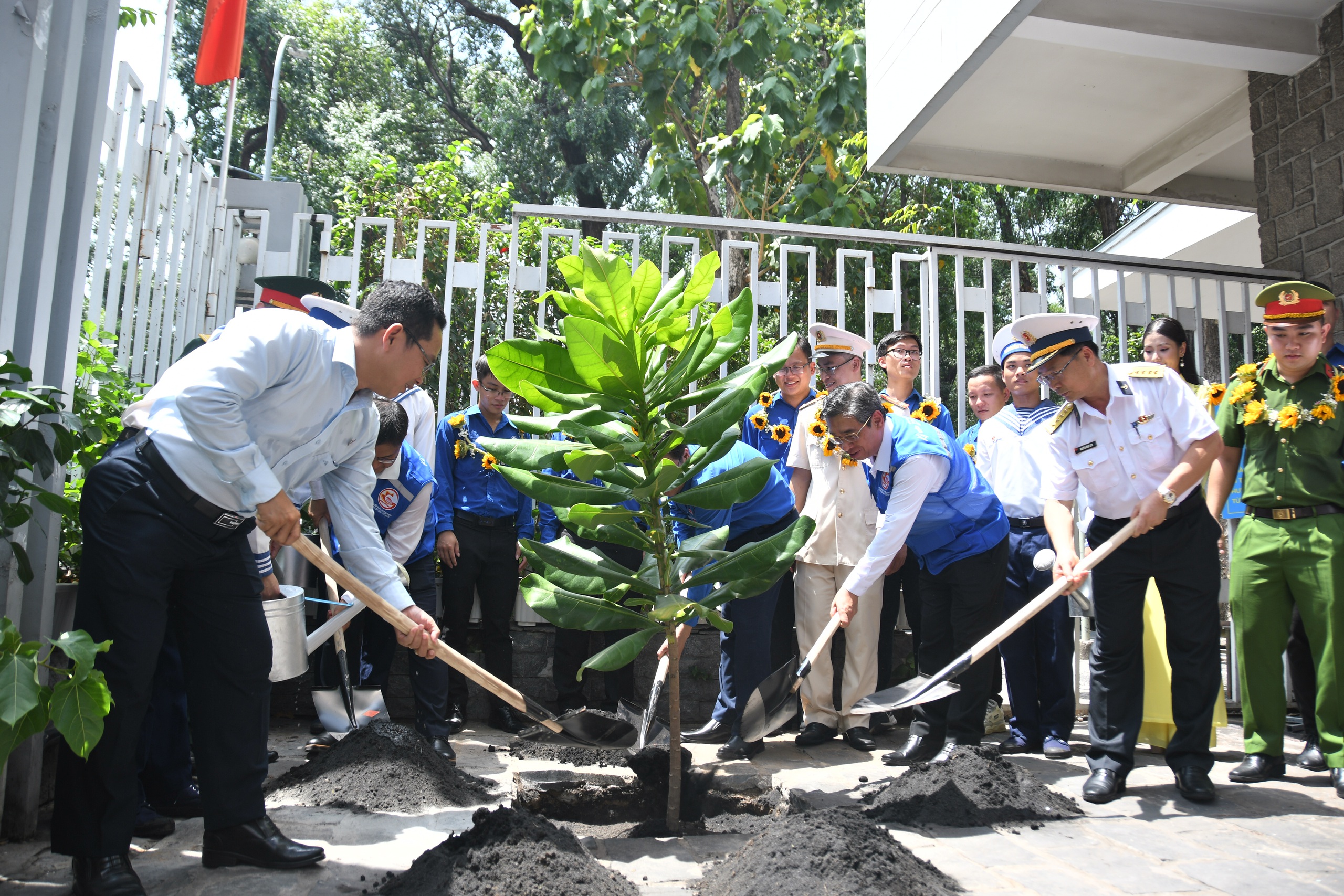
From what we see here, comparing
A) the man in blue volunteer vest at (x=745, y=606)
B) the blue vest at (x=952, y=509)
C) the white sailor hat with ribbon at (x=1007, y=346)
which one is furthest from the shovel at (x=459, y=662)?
the white sailor hat with ribbon at (x=1007, y=346)

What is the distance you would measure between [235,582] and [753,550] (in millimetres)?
1565

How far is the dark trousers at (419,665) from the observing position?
4348 mm

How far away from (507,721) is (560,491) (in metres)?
2.50

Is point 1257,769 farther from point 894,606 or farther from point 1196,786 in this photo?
point 894,606

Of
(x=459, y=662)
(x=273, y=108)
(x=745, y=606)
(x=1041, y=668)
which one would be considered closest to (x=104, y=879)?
(x=459, y=662)

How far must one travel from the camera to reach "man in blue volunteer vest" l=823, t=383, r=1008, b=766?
4.09 meters

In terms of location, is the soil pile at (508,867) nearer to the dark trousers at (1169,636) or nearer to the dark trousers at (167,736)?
the dark trousers at (167,736)

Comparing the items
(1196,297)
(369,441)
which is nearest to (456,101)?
(1196,297)

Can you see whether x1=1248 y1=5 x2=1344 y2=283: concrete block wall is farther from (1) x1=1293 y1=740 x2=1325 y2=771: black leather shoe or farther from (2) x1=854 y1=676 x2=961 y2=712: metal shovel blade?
(2) x1=854 y1=676 x2=961 y2=712: metal shovel blade

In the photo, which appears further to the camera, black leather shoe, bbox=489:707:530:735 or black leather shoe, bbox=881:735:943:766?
black leather shoe, bbox=489:707:530:735

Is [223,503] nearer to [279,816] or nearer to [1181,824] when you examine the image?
[279,816]

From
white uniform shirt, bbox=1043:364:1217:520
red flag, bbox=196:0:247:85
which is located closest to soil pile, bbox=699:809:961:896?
white uniform shirt, bbox=1043:364:1217:520

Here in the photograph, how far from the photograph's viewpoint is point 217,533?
2.73 m

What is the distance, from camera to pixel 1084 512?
5.59 meters
